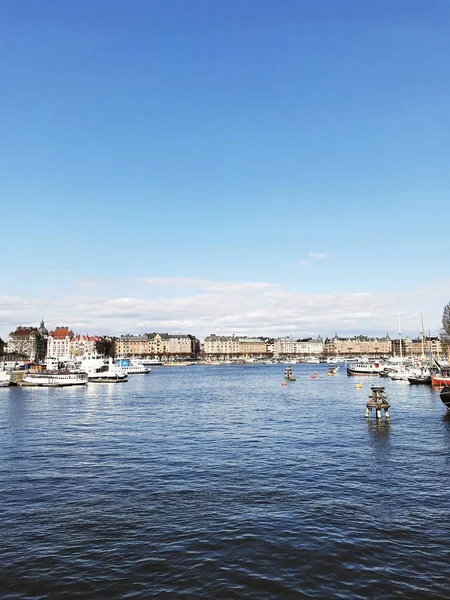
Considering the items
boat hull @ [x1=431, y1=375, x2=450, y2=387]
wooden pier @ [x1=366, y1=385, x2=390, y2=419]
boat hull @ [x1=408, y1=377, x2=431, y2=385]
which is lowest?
boat hull @ [x1=408, y1=377, x2=431, y2=385]

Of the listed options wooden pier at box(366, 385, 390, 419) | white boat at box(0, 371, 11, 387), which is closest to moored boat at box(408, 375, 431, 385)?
wooden pier at box(366, 385, 390, 419)

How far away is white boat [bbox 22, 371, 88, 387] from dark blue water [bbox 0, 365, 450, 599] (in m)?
77.7

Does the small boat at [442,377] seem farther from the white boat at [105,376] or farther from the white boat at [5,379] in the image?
the white boat at [5,379]

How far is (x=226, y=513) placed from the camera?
79.8 feet

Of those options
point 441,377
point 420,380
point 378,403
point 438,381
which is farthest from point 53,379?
point 378,403

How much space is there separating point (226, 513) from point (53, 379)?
369ft

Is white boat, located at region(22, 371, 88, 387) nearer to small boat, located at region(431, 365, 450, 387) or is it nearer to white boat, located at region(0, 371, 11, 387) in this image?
white boat, located at region(0, 371, 11, 387)

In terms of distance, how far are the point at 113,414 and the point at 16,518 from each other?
44155 millimetres

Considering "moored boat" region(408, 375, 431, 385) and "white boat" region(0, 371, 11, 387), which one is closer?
"moored boat" region(408, 375, 431, 385)

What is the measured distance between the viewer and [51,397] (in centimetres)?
9631

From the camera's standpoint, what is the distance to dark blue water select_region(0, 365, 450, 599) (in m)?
17.5

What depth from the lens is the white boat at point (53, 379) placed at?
125 meters

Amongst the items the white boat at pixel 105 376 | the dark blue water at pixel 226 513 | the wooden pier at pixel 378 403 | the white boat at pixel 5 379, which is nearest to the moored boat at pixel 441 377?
the wooden pier at pixel 378 403

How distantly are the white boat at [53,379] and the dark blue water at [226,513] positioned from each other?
77.7 meters
